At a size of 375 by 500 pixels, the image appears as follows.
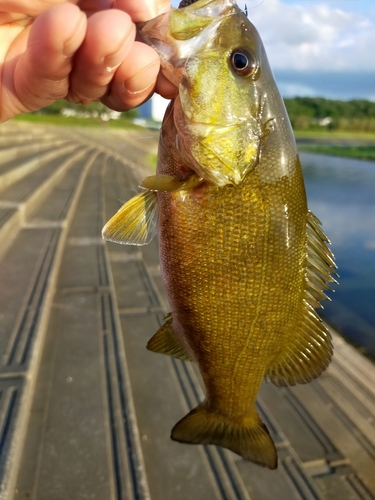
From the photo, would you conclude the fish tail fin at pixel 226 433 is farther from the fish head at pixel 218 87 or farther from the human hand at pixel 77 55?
the human hand at pixel 77 55

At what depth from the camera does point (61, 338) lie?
268 centimetres

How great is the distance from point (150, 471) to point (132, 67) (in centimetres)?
180

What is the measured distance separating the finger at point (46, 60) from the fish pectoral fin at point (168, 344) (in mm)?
824

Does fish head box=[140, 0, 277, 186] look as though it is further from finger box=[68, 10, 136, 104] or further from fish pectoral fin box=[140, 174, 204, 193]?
finger box=[68, 10, 136, 104]

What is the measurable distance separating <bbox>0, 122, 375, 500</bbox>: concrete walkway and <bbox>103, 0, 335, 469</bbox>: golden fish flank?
0.74 feet

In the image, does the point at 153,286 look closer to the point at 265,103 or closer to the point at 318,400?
the point at 318,400

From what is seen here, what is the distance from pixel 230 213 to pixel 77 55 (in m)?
0.54

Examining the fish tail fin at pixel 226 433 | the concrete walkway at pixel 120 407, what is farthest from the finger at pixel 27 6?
the fish tail fin at pixel 226 433

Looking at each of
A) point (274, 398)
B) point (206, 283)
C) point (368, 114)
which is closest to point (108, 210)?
point (274, 398)

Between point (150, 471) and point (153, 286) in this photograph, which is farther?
point (153, 286)

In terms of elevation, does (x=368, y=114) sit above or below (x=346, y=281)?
above

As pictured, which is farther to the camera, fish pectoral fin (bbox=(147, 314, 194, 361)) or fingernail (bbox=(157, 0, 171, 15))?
fish pectoral fin (bbox=(147, 314, 194, 361))

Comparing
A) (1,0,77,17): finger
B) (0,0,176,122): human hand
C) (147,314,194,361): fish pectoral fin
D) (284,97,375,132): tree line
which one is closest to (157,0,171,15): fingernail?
(0,0,176,122): human hand

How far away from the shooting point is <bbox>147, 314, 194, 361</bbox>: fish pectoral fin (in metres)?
1.32
